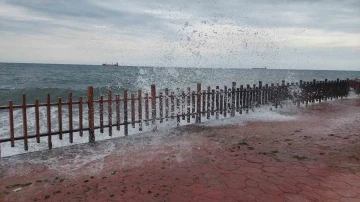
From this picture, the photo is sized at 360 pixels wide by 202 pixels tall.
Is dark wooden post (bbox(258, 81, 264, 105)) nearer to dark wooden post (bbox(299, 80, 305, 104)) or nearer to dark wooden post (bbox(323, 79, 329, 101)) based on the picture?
dark wooden post (bbox(299, 80, 305, 104))

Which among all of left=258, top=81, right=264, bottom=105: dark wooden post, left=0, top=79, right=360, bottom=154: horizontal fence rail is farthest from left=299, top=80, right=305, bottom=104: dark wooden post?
left=258, top=81, right=264, bottom=105: dark wooden post

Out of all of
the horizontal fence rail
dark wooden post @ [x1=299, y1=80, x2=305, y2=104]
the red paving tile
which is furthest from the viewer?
dark wooden post @ [x1=299, y1=80, x2=305, y2=104]

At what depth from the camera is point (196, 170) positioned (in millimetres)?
5547

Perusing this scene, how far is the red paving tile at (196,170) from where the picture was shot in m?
4.52

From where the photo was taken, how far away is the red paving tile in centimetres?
452

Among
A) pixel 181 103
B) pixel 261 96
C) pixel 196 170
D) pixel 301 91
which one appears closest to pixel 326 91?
pixel 301 91

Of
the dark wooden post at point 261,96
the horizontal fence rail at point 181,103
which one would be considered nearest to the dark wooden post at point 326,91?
the horizontal fence rail at point 181,103

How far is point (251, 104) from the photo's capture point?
1248 centimetres

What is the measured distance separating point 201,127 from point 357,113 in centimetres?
822

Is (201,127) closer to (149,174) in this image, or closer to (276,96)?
(149,174)

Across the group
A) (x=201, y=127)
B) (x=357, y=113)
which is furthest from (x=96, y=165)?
(x=357, y=113)

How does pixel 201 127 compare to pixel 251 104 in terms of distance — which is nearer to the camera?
pixel 201 127

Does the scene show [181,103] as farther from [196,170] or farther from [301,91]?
[301,91]

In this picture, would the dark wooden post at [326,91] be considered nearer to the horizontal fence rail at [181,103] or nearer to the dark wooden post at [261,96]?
the horizontal fence rail at [181,103]
